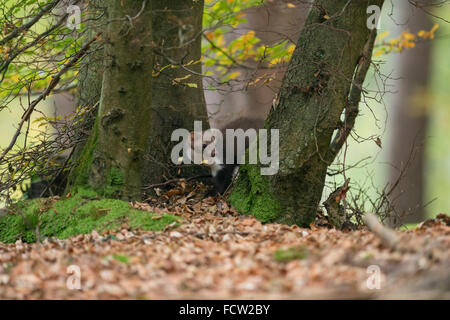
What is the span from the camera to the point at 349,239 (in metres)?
3.42

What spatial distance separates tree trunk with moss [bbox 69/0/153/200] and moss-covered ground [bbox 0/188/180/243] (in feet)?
0.64

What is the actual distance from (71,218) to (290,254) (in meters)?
2.31

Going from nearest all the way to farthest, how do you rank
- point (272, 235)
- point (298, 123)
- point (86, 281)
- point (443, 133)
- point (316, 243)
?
point (86, 281) < point (316, 243) < point (272, 235) < point (298, 123) < point (443, 133)

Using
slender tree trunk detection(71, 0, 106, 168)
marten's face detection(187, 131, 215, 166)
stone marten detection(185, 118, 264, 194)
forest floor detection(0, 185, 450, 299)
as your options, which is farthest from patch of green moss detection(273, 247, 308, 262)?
slender tree trunk detection(71, 0, 106, 168)

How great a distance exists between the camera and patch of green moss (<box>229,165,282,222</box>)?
466 centimetres

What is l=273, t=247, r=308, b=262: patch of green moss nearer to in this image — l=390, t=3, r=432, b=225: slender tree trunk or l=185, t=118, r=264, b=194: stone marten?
l=185, t=118, r=264, b=194: stone marten

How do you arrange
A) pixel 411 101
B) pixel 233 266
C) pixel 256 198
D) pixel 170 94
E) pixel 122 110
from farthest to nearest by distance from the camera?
1. pixel 411 101
2. pixel 170 94
3. pixel 256 198
4. pixel 122 110
5. pixel 233 266

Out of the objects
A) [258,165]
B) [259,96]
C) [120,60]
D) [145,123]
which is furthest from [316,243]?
[259,96]

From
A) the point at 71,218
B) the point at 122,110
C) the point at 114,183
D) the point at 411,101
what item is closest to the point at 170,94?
the point at 122,110

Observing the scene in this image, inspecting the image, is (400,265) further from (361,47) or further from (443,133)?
(443,133)

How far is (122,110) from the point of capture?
435 cm

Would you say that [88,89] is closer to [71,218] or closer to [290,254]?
[71,218]

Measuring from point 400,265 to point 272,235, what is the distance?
1288mm

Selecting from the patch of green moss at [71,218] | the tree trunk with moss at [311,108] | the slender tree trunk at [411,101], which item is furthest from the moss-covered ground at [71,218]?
the slender tree trunk at [411,101]
